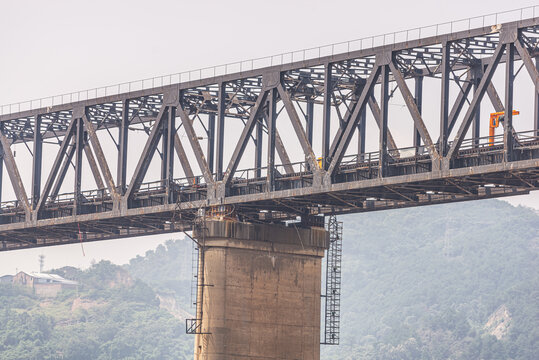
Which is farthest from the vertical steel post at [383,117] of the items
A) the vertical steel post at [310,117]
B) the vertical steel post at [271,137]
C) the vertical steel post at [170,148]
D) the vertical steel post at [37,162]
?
the vertical steel post at [37,162]

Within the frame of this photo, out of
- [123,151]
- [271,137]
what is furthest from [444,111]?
[123,151]

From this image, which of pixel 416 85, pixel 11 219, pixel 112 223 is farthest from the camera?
pixel 11 219

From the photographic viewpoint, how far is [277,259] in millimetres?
88062

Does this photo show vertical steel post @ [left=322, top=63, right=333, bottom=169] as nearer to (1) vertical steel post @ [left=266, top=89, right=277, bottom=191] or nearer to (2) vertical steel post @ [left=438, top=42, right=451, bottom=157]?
(1) vertical steel post @ [left=266, top=89, right=277, bottom=191]

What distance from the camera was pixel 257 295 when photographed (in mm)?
86500

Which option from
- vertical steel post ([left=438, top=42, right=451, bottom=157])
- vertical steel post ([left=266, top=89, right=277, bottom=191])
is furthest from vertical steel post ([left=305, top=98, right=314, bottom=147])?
vertical steel post ([left=438, top=42, right=451, bottom=157])

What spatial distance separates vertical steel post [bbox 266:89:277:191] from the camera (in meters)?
81.4

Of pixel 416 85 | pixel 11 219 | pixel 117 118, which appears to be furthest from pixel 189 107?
pixel 11 219

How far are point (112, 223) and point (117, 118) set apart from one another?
8.30 m

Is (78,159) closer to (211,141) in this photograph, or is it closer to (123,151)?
(123,151)

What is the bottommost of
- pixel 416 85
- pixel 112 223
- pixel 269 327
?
pixel 269 327

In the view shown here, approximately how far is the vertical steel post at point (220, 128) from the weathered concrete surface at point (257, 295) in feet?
11.8

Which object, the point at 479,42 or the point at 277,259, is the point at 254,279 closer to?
the point at 277,259

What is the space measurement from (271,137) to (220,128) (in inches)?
232
